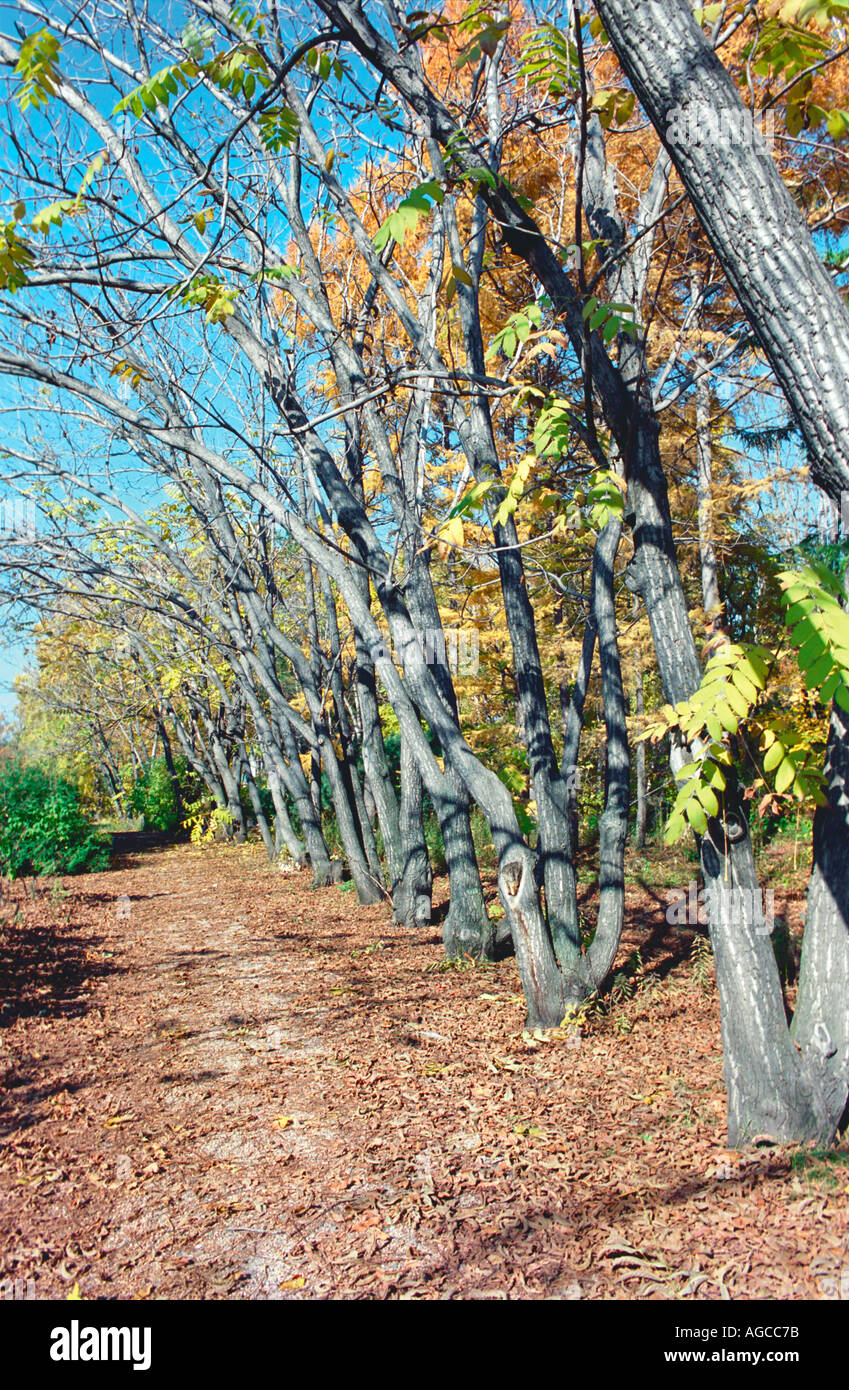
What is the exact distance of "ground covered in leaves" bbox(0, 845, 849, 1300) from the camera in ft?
8.82

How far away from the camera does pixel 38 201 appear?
561 centimetres

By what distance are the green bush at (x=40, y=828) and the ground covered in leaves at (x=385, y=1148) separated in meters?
6.64

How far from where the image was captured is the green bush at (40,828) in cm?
1273

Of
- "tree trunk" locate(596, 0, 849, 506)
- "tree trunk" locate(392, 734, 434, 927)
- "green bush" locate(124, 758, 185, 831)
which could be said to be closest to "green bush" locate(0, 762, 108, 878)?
"tree trunk" locate(392, 734, 434, 927)

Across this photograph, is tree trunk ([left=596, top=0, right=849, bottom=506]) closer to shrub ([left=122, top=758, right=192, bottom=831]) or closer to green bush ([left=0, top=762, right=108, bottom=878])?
green bush ([left=0, top=762, right=108, bottom=878])

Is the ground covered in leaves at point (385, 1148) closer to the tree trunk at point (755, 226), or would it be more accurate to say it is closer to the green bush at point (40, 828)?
the tree trunk at point (755, 226)

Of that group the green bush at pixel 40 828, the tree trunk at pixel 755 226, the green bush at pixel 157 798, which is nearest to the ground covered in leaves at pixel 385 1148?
the tree trunk at pixel 755 226

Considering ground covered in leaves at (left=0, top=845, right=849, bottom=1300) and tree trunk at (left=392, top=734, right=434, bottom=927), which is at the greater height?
tree trunk at (left=392, top=734, right=434, bottom=927)

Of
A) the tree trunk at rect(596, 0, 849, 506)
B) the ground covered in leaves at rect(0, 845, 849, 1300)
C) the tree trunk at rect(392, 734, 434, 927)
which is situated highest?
the tree trunk at rect(596, 0, 849, 506)

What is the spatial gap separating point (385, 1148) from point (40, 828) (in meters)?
11.2

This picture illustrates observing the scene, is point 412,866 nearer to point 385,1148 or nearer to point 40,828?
point 385,1148

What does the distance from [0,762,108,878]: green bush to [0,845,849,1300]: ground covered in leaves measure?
6.64 m

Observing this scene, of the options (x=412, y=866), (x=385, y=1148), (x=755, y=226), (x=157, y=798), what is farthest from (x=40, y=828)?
(x=755, y=226)
